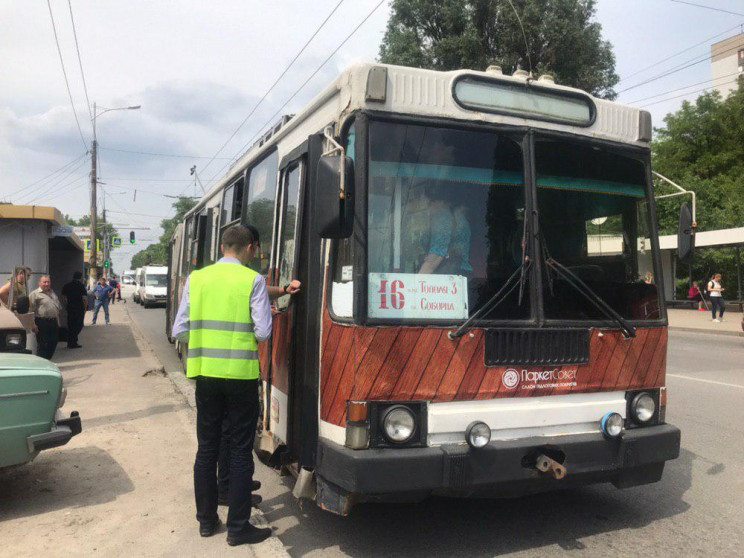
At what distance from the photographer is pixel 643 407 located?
420 cm

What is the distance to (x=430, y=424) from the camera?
3615 mm

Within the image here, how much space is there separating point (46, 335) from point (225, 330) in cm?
945

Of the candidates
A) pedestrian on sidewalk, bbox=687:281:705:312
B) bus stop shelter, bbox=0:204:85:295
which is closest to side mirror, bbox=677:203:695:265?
bus stop shelter, bbox=0:204:85:295

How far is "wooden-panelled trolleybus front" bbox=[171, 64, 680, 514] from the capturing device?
3.57 m

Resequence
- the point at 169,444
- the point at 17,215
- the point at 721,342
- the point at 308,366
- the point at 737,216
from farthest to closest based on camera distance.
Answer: the point at 737,216 → the point at 721,342 → the point at 17,215 → the point at 169,444 → the point at 308,366

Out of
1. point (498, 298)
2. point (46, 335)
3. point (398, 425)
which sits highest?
point (498, 298)

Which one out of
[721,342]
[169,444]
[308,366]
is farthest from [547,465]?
[721,342]

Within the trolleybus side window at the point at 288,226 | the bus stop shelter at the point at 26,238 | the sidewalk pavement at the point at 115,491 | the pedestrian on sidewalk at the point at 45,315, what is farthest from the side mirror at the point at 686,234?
the bus stop shelter at the point at 26,238

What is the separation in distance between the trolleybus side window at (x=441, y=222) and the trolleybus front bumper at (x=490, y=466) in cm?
77

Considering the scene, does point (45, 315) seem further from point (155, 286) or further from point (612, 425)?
point (155, 286)

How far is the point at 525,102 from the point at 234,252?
2.12 meters

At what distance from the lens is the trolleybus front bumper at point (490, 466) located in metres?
3.42

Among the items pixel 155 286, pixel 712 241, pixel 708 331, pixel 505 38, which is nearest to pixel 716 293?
pixel 708 331

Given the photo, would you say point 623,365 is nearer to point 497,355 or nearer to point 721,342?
point 497,355
